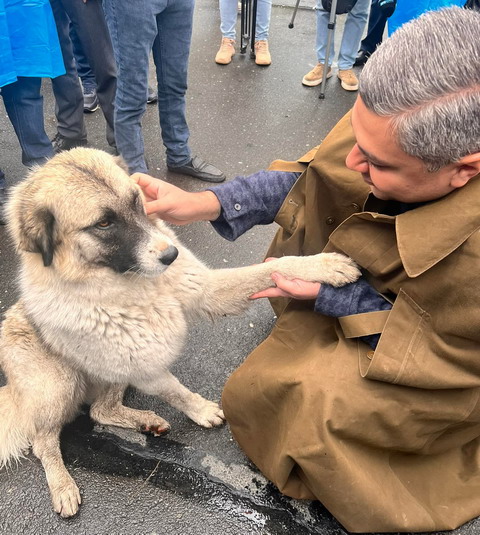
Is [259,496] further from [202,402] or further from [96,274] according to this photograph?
[96,274]

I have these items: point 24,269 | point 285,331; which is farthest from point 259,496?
point 24,269

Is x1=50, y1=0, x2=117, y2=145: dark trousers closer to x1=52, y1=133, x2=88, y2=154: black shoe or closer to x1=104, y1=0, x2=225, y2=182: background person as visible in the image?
x1=52, y1=133, x2=88, y2=154: black shoe

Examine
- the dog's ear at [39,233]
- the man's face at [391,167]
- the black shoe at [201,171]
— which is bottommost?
the black shoe at [201,171]

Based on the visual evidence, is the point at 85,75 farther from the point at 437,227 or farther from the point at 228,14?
the point at 437,227

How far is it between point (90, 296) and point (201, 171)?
244cm

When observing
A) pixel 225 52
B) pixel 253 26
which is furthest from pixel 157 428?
pixel 253 26

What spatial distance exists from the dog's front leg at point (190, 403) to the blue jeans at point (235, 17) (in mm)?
5147

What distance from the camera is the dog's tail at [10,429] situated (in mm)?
2223

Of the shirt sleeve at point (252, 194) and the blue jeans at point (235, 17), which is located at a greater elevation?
the blue jeans at point (235, 17)


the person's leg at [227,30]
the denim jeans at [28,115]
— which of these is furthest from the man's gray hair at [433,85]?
the person's leg at [227,30]

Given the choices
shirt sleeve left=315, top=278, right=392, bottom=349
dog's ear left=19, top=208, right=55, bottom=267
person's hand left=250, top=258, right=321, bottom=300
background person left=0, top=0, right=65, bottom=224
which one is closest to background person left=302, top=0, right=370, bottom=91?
background person left=0, top=0, right=65, bottom=224

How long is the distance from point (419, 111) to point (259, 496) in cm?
191

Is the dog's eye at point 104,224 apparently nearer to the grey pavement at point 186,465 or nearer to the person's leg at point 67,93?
the grey pavement at point 186,465

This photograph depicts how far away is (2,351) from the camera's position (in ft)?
7.28
